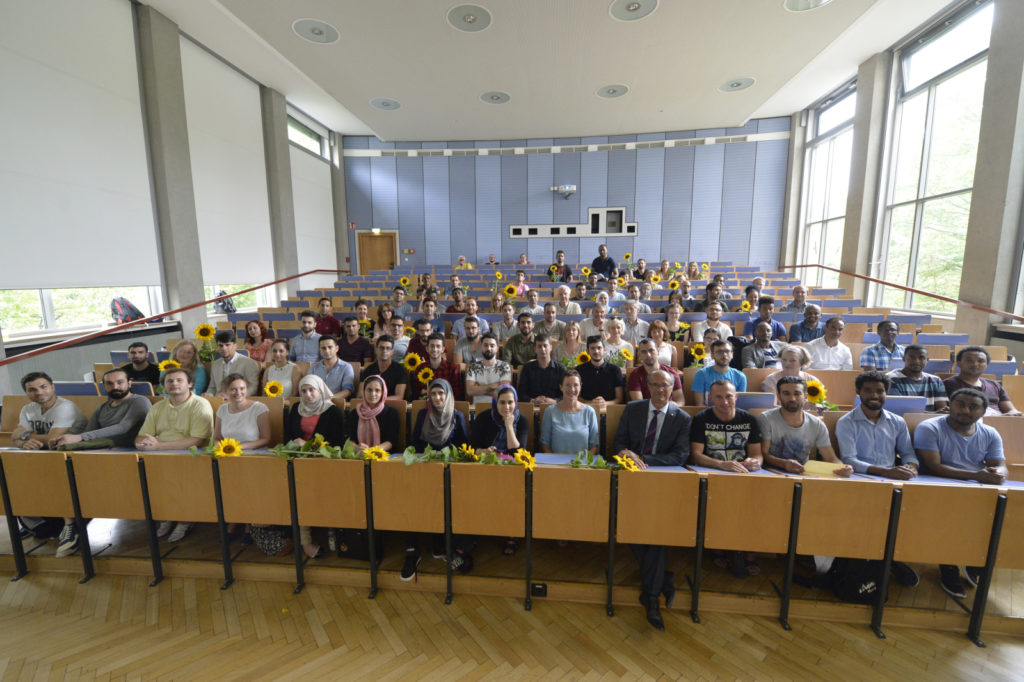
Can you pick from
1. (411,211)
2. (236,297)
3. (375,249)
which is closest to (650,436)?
(236,297)

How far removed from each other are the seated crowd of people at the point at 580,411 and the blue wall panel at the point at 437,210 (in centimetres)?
834

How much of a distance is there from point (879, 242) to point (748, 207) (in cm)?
353

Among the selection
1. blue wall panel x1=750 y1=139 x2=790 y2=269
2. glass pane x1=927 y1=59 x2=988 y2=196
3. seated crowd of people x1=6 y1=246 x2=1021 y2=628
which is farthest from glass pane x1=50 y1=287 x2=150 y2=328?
blue wall panel x1=750 y1=139 x2=790 y2=269

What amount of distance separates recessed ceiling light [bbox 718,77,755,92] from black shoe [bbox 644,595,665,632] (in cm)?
821

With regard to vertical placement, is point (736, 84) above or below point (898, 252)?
above

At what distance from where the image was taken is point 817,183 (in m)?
9.88

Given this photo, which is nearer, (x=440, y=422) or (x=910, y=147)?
(x=440, y=422)

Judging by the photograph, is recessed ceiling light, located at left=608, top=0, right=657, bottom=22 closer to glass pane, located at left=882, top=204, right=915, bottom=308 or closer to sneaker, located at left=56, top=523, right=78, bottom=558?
glass pane, located at left=882, top=204, right=915, bottom=308

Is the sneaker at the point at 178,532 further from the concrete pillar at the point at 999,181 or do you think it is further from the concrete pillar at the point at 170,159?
the concrete pillar at the point at 999,181

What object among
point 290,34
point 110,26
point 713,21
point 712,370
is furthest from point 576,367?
point 110,26

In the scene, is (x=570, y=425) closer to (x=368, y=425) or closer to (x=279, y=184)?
(x=368, y=425)

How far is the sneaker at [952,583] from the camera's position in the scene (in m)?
2.16

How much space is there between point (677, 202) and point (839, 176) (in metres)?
3.38

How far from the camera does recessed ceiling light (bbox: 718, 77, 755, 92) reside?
715 cm
